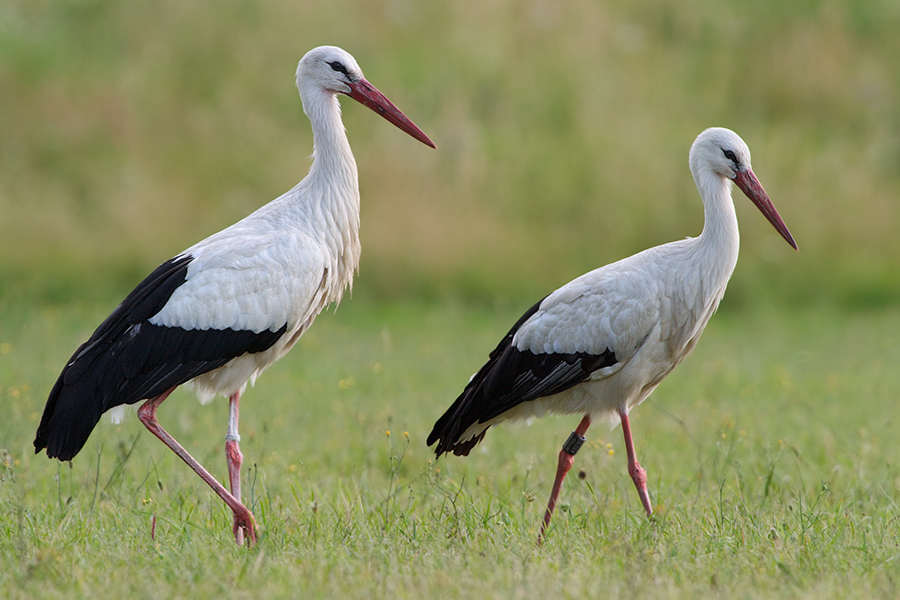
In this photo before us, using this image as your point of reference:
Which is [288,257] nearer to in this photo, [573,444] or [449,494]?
[449,494]

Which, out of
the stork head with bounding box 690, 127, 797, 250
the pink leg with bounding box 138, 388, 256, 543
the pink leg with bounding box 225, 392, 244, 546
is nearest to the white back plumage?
the pink leg with bounding box 225, 392, 244, 546

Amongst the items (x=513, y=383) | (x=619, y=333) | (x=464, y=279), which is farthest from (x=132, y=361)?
(x=464, y=279)

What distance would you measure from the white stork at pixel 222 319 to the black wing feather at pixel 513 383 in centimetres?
80

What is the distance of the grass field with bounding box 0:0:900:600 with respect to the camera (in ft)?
12.4

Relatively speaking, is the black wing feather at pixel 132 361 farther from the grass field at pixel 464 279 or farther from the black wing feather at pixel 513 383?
the black wing feather at pixel 513 383

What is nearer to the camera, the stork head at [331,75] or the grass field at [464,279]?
the grass field at [464,279]

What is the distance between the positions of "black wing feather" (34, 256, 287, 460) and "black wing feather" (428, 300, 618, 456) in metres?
0.86

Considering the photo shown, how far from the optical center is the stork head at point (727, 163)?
4.84 metres

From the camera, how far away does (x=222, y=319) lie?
15.1 feet

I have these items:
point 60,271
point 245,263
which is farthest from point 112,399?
point 60,271

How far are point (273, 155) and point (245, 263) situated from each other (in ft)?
28.1

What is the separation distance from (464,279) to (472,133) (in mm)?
2394

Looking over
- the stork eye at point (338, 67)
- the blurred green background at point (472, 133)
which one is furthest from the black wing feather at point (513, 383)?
the blurred green background at point (472, 133)

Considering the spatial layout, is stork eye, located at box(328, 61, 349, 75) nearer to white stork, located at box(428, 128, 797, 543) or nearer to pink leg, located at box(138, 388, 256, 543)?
white stork, located at box(428, 128, 797, 543)
